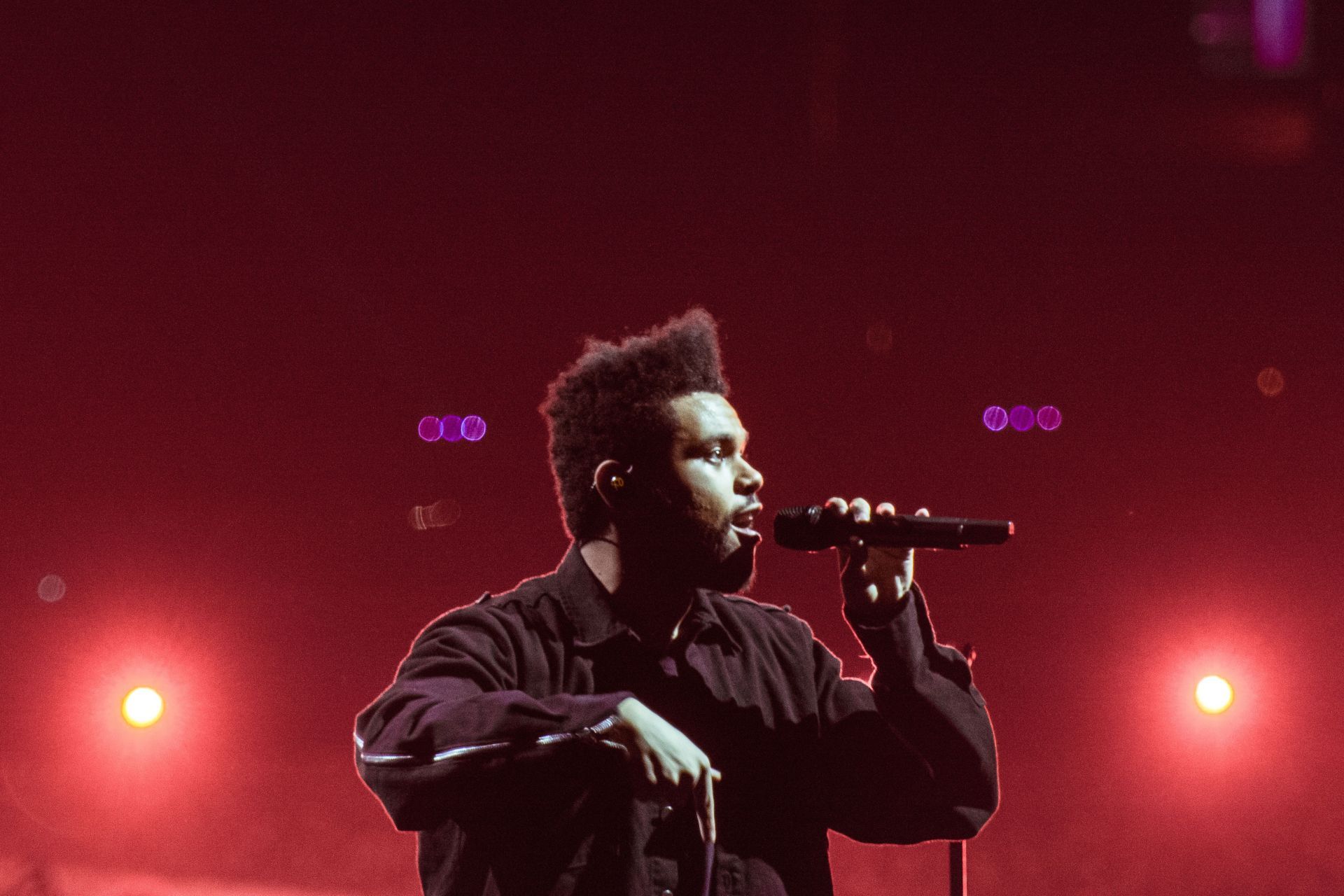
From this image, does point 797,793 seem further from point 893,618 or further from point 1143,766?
point 1143,766

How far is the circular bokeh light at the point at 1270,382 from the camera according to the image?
465 cm

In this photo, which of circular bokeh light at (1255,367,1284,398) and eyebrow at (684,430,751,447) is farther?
circular bokeh light at (1255,367,1284,398)

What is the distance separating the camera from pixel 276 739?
4984mm

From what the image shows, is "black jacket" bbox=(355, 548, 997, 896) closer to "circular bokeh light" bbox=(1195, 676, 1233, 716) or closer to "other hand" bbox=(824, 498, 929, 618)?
"other hand" bbox=(824, 498, 929, 618)

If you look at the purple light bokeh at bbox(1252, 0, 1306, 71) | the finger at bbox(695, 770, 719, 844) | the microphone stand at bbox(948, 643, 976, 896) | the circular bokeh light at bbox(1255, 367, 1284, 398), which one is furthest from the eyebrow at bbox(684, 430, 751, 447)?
the circular bokeh light at bbox(1255, 367, 1284, 398)

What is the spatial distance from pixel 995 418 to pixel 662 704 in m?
3.29

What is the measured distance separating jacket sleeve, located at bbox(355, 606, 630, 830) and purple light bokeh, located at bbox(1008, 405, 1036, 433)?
3491mm

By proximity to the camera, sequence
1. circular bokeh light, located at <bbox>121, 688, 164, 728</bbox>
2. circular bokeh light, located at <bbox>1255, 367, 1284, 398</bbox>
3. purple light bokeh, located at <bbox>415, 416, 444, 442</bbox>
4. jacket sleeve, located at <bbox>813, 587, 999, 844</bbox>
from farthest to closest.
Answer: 1. circular bokeh light, located at <bbox>121, 688, 164, 728</bbox>
2. purple light bokeh, located at <bbox>415, 416, 444, 442</bbox>
3. circular bokeh light, located at <bbox>1255, 367, 1284, 398</bbox>
4. jacket sleeve, located at <bbox>813, 587, 999, 844</bbox>

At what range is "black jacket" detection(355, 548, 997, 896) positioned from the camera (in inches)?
57.6

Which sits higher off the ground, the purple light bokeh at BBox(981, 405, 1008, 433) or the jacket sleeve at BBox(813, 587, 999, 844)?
the purple light bokeh at BBox(981, 405, 1008, 433)

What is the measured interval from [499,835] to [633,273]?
11.2 ft

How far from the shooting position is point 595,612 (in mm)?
1771

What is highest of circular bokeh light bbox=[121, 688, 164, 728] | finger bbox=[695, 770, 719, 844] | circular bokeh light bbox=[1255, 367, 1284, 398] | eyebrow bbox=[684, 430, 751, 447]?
eyebrow bbox=[684, 430, 751, 447]

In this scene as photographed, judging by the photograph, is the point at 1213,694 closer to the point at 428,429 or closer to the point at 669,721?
the point at 428,429
